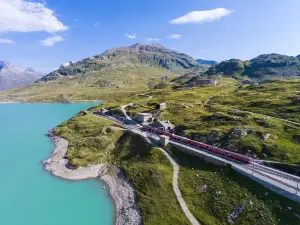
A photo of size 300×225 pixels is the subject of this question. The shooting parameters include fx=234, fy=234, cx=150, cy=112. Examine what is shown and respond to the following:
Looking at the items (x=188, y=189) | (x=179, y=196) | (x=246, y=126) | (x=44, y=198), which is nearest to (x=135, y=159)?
(x=188, y=189)

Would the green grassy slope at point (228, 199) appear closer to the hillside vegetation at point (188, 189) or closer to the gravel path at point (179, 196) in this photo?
the hillside vegetation at point (188, 189)

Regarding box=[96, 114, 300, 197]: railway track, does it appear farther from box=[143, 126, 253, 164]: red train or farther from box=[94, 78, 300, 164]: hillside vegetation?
box=[94, 78, 300, 164]: hillside vegetation

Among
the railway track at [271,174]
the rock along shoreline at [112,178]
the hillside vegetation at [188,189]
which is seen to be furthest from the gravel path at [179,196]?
the railway track at [271,174]

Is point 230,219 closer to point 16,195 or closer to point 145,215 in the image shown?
point 145,215

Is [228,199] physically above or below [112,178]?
above

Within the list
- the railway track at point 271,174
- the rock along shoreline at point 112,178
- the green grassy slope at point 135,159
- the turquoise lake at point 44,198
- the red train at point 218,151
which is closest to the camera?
the railway track at point 271,174

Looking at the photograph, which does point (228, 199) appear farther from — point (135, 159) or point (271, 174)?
Result: point (135, 159)

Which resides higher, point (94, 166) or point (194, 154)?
point (194, 154)

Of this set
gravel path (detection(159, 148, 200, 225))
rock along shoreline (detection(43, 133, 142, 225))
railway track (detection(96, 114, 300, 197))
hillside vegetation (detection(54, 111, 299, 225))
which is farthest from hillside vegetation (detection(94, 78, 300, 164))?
rock along shoreline (detection(43, 133, 142, 225))

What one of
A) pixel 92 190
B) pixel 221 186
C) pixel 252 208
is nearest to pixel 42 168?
pixel 92 190
